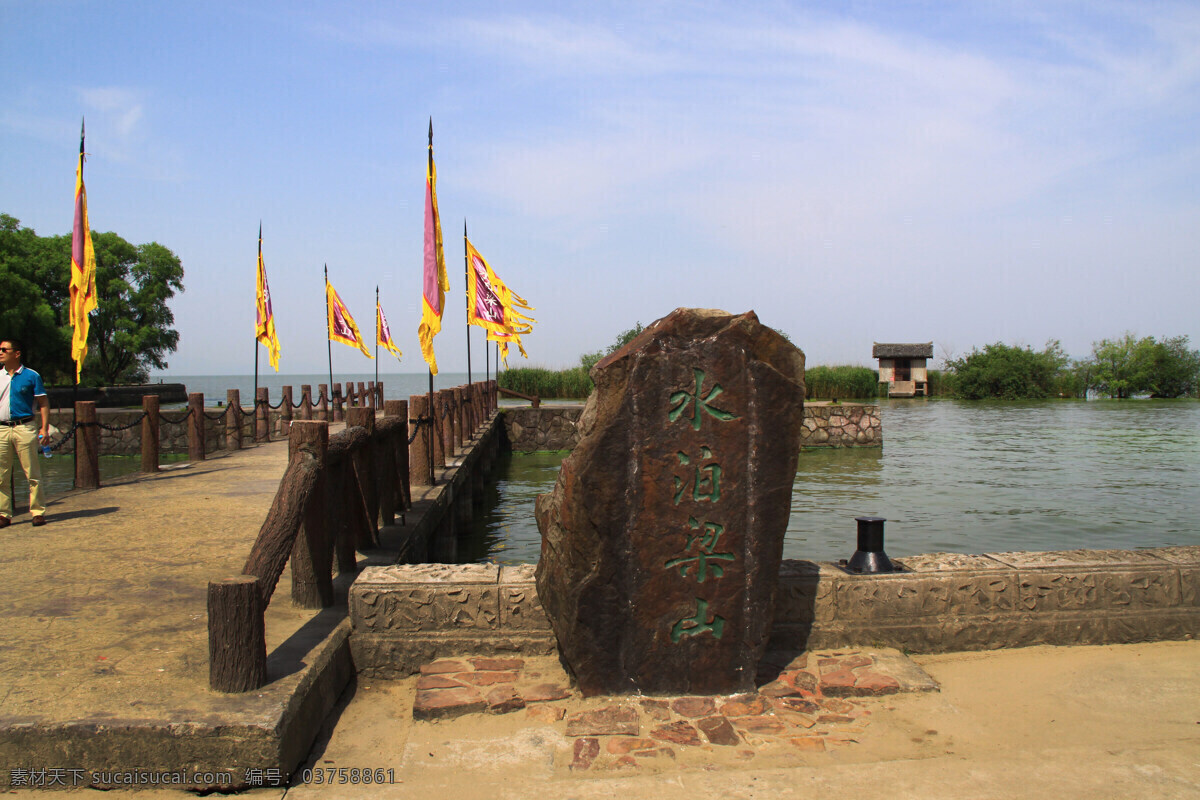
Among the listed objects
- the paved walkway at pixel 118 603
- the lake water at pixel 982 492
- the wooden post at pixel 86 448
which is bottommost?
the lake water at pixel 982 492

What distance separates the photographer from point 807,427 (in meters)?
20.5

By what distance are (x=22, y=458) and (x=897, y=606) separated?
7.05 m

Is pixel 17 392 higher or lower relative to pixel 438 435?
higher

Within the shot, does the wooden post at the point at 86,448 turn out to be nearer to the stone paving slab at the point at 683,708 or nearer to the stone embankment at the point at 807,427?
the stone paving slab at the point at 683,708

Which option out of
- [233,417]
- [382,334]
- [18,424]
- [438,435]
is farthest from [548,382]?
[18,424]

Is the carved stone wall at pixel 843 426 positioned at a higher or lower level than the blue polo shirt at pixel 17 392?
lower

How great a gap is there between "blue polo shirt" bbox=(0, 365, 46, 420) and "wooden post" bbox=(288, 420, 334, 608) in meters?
3.84

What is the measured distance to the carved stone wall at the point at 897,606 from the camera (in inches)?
161

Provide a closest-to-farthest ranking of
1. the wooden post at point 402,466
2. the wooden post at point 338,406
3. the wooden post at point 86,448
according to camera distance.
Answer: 1. the wooden post at point 402,466
2. the wooden post at point 86,448
3. the wooden post at point 338,406

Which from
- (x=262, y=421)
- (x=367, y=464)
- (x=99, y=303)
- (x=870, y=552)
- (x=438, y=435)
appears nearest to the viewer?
(x=870, y=552)

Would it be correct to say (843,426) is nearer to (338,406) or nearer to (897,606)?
(338,406)

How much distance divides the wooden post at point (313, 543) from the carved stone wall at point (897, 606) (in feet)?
1.13

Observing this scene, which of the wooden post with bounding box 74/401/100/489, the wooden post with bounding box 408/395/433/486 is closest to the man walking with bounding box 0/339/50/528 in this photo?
the wooden post with bounding box 74/401/100/489

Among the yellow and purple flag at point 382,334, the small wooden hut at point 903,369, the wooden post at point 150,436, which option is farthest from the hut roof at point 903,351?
the wooden post at point 150,436
